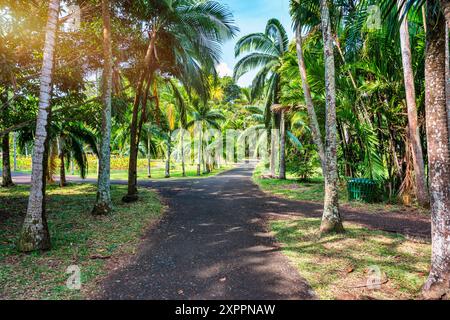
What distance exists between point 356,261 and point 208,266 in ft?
8.61

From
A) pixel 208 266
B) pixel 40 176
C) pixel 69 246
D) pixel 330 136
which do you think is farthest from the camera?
pixel 330 136

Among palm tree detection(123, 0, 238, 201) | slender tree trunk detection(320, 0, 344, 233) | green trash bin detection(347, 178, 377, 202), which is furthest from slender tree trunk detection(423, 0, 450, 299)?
palm tree detection(123, 0, 238, 201)

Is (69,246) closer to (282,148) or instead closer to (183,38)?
(183,38)

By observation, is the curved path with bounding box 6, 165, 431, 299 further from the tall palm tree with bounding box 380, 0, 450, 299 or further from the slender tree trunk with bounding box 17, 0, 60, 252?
the slender tree trunk with bounding box 17, 0, 60, 252

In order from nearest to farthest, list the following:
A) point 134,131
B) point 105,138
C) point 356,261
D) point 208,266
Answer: point 208,266, point 356,261, point 105,138, point 134,131

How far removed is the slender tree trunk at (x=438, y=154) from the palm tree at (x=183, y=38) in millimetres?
7755

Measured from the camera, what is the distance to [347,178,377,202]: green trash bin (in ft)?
31.8

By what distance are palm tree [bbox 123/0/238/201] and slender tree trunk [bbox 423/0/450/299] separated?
25.4 feet

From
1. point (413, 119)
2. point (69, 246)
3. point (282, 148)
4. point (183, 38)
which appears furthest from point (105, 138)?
point (282, 148)

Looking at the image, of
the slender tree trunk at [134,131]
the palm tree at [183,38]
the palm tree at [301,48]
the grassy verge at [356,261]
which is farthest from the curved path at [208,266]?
the palm tree at [183,38]

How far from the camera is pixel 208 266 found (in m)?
4.30

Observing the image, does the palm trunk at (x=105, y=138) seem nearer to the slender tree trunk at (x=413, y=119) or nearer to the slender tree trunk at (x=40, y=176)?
the slender tree trunk at (x=40, y=176)
